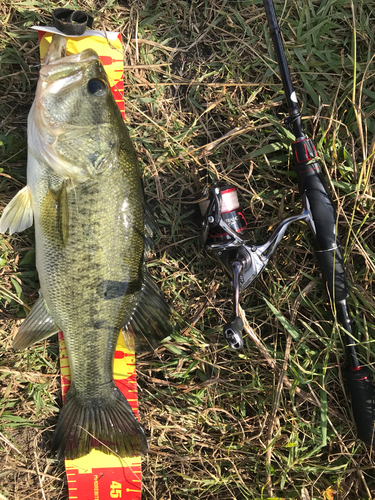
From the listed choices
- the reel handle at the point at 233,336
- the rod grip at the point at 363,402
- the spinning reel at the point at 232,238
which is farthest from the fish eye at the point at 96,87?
the rod grip at the point at 363,402

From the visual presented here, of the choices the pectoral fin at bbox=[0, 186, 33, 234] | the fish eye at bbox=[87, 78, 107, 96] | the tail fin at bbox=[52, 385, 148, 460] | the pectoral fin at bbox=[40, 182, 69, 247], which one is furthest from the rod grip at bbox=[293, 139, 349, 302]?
the pectoral fin at bbox=[0, 186, 33, 234]

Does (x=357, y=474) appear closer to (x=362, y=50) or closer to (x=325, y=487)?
(x=325, y=487)

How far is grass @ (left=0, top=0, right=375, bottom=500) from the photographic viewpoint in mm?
2498

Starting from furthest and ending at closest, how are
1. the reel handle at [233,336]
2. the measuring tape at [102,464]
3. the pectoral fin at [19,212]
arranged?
the measuring tape at [102,464]
the pectoral fin at [19,212]
the reel handle at [233,336]

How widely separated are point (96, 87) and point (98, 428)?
213cm

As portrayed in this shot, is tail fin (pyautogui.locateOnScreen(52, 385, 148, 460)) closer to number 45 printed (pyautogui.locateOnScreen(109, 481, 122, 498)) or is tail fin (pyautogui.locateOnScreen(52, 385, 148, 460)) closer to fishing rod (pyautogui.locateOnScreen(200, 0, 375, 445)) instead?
number 45 printed (pyautogui.locateOnScreen(109, 481, 122, 498))

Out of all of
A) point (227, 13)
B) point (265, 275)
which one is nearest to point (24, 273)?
point (265, 275)

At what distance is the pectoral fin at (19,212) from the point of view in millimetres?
2197

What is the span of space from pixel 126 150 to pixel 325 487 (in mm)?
2657

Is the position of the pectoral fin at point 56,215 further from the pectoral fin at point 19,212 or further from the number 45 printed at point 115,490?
the number 45 printed at point 115,490

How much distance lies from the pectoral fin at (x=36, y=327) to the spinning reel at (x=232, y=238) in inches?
45.2

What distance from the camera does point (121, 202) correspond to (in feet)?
6.88

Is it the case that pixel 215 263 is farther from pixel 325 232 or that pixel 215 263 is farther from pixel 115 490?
pixel 115 490

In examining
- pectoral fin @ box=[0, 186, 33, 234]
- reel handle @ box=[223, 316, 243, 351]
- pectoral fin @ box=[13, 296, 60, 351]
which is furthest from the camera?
pectoral fin @ box=[13, 296, 60, 351]
